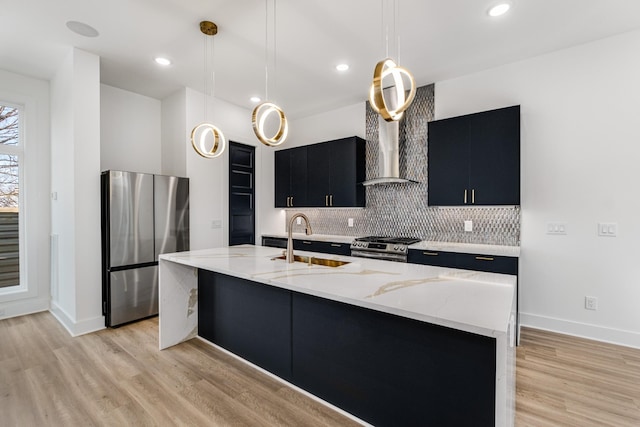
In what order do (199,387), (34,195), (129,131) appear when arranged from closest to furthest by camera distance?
(199,387)
(34,195)
(129,131)

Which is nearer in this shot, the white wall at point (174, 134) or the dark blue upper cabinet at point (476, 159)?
the dark blue upper cabinet at point (476, 159)

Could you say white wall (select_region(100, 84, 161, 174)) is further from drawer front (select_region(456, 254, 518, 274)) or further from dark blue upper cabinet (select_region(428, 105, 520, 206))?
drawer front (select_region(456, 254, 518, 274))

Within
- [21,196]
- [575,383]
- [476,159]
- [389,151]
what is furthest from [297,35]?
[21,196]

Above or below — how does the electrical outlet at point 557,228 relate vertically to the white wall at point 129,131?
below

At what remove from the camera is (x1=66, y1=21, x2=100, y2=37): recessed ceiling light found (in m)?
2.63

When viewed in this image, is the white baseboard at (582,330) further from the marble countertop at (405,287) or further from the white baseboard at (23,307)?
the white baseboard at (23,307)

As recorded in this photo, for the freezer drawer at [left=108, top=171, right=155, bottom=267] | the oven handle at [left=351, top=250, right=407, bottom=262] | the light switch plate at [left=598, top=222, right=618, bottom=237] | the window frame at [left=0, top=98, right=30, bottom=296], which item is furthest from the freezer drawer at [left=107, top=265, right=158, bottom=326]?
the light switch plate at [left=598, top=222, right=618, bottom=237]

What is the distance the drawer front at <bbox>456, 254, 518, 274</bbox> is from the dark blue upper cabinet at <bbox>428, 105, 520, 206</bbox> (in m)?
0.61

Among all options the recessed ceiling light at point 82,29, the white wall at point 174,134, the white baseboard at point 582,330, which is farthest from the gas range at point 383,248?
the recessed ceiling light at point 82,29

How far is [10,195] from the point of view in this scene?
3670mm

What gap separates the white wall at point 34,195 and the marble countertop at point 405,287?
110 inches

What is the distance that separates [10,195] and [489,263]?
5648mm

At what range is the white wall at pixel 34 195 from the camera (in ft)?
11.9

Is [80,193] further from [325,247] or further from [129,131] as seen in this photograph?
[325,247]
